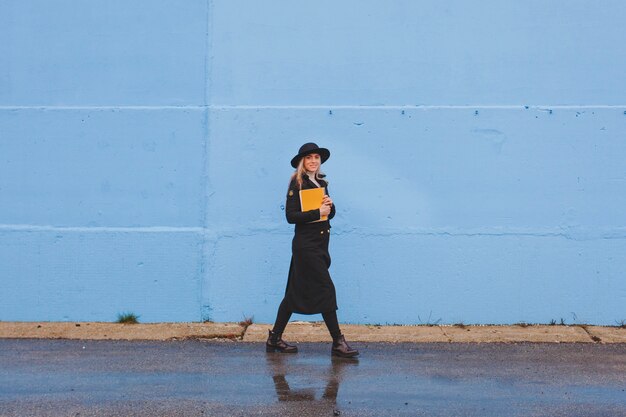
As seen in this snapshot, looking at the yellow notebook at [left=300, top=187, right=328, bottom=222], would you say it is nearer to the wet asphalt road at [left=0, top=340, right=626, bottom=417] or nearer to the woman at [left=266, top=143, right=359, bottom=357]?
the woman at [left=266, top=143, right=359, bottom=357]

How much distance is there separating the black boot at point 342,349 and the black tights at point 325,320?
0.04m

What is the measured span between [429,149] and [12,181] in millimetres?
3864

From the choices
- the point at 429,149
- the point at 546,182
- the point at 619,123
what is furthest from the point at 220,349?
the point at 619,123

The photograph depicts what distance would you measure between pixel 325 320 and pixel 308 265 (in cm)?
45

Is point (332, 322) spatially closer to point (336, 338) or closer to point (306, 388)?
point (336, 338)

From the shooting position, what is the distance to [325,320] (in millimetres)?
7074

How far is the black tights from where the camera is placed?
23.1 feet

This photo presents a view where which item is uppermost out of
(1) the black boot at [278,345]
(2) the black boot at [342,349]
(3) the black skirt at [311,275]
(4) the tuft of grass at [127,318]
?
(3) the black skirt at [311,275]

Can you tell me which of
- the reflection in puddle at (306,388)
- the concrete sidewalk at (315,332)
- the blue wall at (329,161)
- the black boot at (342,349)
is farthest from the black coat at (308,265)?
the blue wall at (329,161)

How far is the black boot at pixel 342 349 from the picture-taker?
701 cm

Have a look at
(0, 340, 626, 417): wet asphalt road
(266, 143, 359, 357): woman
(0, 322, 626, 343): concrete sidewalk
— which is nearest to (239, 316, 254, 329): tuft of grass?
(0, 322, 626, 343): concrete sidewalk

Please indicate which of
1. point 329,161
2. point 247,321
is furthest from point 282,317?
point 329,161

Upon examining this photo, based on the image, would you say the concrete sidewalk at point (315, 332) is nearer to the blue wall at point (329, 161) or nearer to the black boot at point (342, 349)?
the blue wall at point (329, 161)

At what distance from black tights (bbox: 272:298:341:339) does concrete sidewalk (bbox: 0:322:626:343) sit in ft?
2.10
